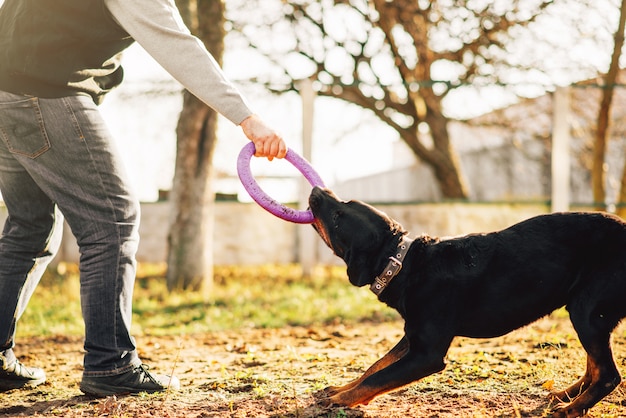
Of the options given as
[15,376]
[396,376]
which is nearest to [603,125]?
[396,376]

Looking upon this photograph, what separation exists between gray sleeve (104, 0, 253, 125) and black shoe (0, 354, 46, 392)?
1727mm

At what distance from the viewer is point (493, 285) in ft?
9.75

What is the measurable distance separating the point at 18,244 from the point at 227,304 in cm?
359

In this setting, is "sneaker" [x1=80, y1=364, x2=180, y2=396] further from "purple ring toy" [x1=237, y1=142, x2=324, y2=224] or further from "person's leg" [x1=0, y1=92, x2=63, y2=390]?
"purple ring toy" [x1=237, y1=142, x2=324, y2=224]

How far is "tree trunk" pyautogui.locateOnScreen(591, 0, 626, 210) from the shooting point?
28.6ft

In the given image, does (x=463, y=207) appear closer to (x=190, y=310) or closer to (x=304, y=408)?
(x=190, y=310)

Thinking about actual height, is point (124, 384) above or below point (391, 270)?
below

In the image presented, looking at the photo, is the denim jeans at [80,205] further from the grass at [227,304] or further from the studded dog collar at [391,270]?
the grass at [227,304]

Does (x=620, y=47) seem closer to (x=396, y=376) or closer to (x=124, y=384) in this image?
(x=396, y=376)

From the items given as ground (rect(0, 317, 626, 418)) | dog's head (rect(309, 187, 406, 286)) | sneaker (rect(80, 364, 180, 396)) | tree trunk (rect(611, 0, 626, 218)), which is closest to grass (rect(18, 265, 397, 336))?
ground (rect(0, 317, 626, 418))

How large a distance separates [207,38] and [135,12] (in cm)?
485

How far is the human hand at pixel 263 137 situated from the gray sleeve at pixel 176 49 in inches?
1.7

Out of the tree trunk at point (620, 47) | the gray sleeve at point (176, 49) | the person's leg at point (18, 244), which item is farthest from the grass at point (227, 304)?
the tree trunk at point (620, 47)

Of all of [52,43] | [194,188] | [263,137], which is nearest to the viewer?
[52,43]
